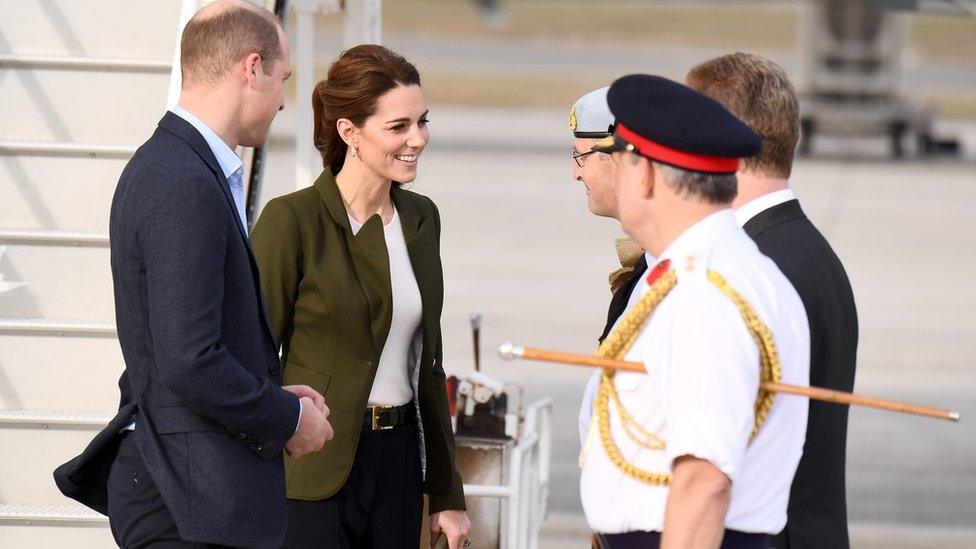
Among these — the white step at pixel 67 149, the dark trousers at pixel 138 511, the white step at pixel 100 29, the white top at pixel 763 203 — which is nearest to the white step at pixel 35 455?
the white step at pixel 67 149

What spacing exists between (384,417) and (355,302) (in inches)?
11.9

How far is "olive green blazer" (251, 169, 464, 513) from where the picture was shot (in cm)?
305

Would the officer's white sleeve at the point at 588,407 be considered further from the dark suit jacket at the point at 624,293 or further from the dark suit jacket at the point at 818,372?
the dark suit jacket at the point at 818,372

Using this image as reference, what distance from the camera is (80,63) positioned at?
4.39 metres

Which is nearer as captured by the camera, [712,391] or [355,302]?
[712,391]

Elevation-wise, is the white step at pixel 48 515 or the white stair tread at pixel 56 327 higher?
the white stair tread at pixel 56 327

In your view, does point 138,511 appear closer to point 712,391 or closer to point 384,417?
point 384,417

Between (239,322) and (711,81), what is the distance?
1164mm

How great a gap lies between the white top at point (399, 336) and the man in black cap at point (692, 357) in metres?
1.08

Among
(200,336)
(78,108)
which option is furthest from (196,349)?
(78,108)

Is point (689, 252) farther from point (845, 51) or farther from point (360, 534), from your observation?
point (845, 51)

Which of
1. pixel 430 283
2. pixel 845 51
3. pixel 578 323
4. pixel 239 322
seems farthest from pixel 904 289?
pixel 845 51

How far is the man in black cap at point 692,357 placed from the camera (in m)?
1.92

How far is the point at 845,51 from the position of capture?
2886cm
